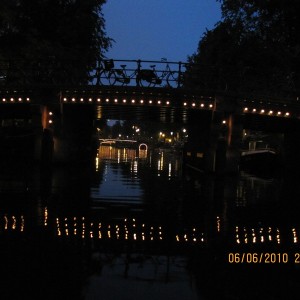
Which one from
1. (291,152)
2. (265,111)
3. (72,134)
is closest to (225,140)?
(265,111)

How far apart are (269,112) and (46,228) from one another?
63.0ft

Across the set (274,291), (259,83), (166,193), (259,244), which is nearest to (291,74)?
(259,83)

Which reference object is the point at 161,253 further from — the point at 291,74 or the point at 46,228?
the point at 291,74

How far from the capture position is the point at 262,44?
40.7 meters

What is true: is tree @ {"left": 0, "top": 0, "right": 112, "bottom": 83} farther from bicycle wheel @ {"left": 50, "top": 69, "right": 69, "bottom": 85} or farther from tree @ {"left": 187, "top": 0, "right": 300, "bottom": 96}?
tree @ {"left": 187, "top": 0, "right": 300, "bottom": 96}

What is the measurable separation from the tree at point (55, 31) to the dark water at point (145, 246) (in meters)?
20.9

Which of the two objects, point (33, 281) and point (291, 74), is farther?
point (291, 74)

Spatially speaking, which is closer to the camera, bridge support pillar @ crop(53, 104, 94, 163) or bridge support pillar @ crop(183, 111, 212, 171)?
bridge support pillar @ crop(53, 104, 94, 163)

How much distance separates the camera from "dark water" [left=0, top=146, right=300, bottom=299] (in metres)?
6.86

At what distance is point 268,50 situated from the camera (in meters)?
39.6
